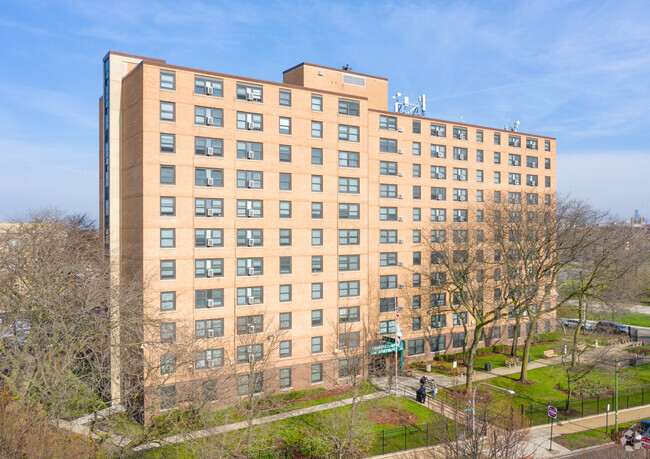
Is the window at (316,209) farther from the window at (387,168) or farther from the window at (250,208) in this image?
the window at (387,168)

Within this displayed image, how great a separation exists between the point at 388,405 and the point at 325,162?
70.0 ft

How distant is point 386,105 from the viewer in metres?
48.8

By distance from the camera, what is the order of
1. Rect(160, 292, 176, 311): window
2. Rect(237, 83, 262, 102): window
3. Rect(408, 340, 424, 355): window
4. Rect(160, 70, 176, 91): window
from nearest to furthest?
1. Rect(160, 292, 176, 311): window
2. Rect(160, 70, 176, 91): window
3. Rect(237, 83, 262, 102): window
4. Rect(408, 340, 424, 355): window

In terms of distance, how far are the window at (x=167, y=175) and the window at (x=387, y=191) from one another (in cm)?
2090

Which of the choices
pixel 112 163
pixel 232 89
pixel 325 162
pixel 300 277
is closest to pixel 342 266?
pixel 300 277

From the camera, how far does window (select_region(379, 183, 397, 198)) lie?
46.9m

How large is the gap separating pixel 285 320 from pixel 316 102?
19.6 m

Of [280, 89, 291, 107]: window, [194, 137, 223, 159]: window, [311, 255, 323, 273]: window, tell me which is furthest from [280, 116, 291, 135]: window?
[311, 255, 323, 273]: window

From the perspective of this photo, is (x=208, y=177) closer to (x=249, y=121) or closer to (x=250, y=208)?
(x=250, y=208)

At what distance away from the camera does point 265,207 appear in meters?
38.5

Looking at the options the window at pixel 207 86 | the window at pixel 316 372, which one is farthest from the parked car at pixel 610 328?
the window at pixel 207 86

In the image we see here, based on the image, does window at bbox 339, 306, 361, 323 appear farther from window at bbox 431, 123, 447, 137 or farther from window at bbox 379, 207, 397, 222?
window at bbox 431, 123, 447, 137

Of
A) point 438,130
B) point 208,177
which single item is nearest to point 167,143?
point 208,177

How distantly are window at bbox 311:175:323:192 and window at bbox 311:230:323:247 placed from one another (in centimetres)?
379
